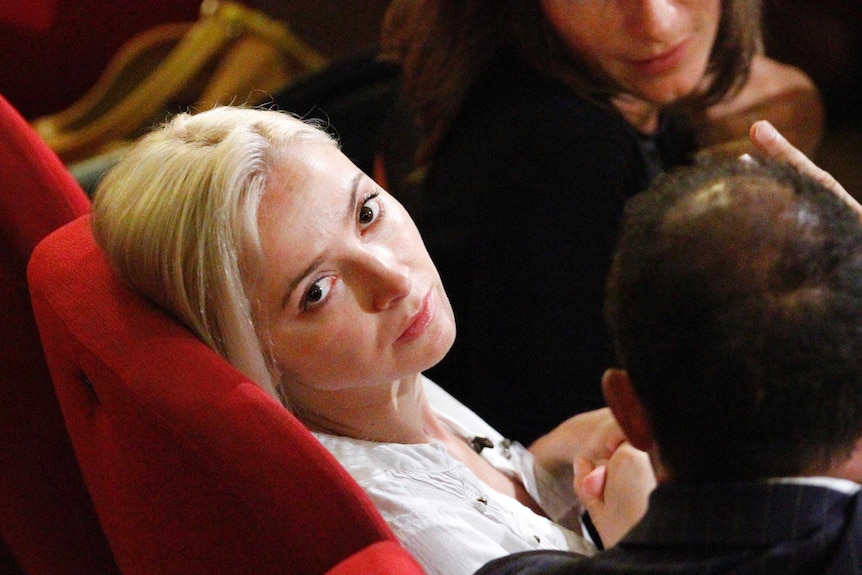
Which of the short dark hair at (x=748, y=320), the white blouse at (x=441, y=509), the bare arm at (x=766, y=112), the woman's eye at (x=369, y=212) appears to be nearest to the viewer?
the short dark hair at (x=748, y=320)

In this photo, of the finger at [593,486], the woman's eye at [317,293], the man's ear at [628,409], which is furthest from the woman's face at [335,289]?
the man's ear at [628,409]

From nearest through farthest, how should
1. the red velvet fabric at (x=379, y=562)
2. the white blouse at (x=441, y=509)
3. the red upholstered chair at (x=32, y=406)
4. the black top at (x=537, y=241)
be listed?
the red velvet fabric at (x=379, y=562)
the white blouse at (x=441, y=509)
the red upholstered chair at (x=32, y=406)
the black top at (x=537, y=241)

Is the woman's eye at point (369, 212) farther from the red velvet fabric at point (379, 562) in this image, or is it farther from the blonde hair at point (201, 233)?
the red velvet fabric at point (379, 562)

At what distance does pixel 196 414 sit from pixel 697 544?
0.38 m

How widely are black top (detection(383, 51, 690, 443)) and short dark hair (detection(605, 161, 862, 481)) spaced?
2.15 feet

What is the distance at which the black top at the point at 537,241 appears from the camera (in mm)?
1238

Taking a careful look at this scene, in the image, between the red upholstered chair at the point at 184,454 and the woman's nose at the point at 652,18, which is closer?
the red upholstered chair at the point at 184,454

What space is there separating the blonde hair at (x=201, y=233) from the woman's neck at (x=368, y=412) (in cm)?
6

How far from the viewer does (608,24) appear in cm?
130

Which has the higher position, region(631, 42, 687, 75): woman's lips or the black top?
region(631, 42, 687, 75): woman's lips

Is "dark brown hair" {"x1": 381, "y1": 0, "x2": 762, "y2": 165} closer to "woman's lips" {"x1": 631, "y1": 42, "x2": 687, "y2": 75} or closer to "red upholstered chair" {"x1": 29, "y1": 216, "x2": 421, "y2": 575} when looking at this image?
"woman's lips" {"x1": 631, "y1": 42, "x2": 687, "y2": 75}

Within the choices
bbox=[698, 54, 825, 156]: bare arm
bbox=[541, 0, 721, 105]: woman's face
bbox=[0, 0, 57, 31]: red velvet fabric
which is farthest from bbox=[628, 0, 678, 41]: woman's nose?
bbox=[0, 0, 57, 31]: red velvet fabric

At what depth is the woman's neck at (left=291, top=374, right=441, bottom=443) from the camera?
0.92 meters

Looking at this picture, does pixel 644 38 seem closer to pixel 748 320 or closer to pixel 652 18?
pixel 652 18
